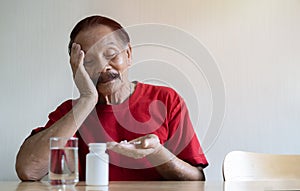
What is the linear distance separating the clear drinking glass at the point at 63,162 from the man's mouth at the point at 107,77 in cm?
48

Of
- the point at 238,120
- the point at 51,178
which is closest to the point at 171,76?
the point at 238,120

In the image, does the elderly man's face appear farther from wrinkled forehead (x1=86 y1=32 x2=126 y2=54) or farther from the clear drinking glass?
the clear drinking glass

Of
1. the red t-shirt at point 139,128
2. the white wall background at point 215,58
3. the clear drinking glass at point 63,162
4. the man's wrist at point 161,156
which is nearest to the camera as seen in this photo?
the clear drinking glass at point 63,162

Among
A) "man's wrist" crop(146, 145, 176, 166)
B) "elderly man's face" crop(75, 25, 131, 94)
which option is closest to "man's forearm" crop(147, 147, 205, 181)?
"man's wrist" crop(146, 145, 176, 166)

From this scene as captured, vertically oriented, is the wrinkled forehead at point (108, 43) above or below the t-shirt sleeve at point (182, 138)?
above

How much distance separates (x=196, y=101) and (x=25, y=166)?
82 cm

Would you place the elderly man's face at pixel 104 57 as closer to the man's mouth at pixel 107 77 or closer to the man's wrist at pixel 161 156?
the man's mouth at pixel 107 77

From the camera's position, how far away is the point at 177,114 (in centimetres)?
140

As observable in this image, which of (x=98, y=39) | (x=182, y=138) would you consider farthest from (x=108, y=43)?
(x=182, y=138)

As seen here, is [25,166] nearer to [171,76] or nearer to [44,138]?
[44,138]

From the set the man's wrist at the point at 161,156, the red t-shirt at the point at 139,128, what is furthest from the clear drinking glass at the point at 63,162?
the red t-shirt at the point at 139,128

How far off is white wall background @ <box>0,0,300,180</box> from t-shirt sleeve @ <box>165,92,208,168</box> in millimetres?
342

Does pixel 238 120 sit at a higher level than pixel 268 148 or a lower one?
higher

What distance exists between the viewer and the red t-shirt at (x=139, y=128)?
131 cm
